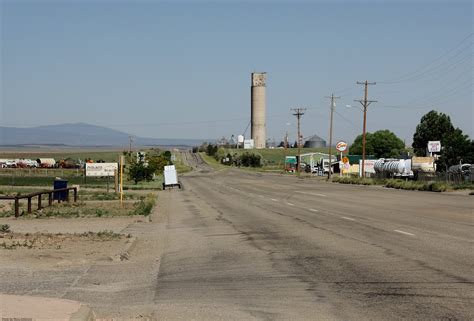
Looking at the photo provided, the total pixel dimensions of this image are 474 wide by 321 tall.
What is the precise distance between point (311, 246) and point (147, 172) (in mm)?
56692

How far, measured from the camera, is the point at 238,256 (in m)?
15.0

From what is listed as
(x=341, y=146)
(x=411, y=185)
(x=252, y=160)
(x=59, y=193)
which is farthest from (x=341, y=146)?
(x=252, y=160)

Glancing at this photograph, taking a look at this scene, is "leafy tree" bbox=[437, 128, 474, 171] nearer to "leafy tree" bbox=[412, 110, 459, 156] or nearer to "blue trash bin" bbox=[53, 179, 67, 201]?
"leafy tree" bbox=[412, 110, 459, 156]

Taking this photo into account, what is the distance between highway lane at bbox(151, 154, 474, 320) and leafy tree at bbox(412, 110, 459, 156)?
129164 millimetres

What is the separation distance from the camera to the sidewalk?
810cm

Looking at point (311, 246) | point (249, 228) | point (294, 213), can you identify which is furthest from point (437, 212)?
point (311, 246)

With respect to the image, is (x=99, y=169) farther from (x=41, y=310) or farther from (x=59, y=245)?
(x=41, y=310)

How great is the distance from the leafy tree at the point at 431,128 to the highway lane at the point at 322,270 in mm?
129164

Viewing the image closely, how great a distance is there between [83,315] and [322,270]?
534cm

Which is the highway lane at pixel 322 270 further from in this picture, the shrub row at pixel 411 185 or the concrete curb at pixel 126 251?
the shrub row at pixel 411 185

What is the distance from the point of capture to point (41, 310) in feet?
28.2

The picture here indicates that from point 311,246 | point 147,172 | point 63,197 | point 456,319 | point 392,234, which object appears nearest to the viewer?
point 456,319

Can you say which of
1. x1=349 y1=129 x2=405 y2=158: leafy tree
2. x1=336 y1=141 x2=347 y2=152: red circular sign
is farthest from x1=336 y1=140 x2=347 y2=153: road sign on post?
x1=349 y1=129 x2=405 y2=158: leafy tree

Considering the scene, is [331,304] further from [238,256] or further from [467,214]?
[467,214]
